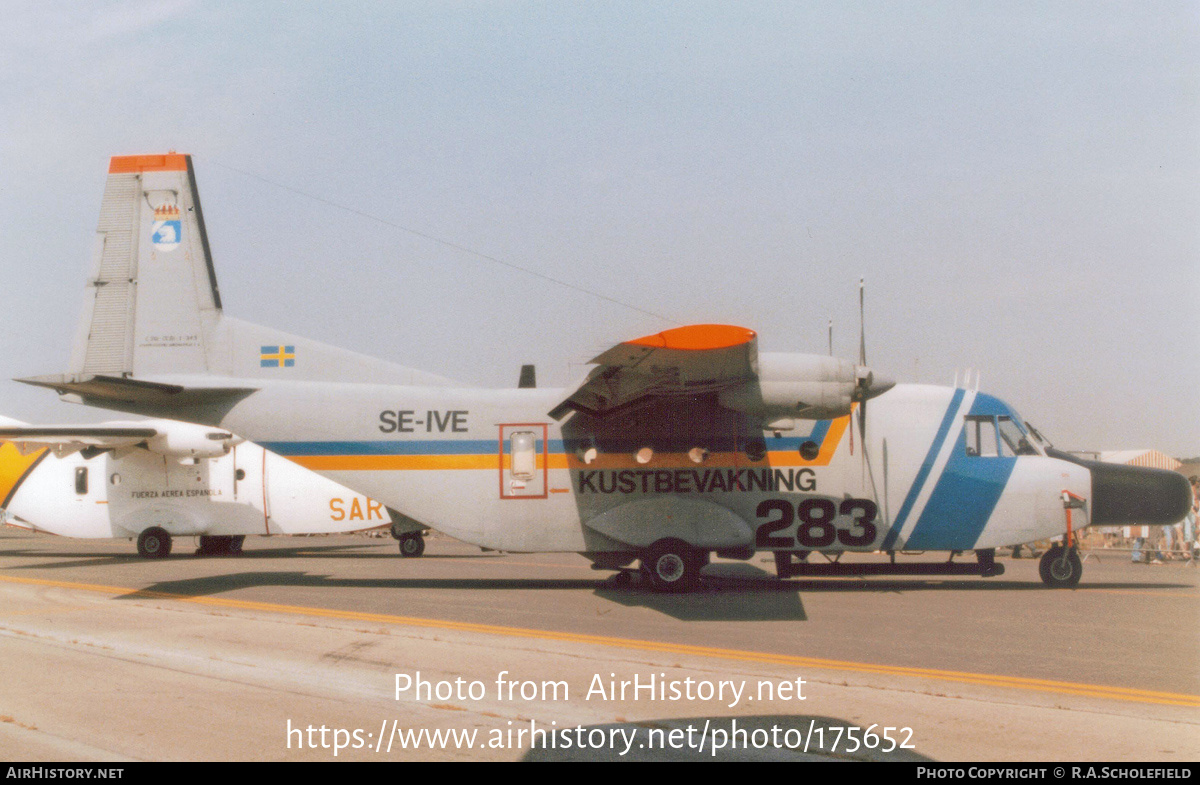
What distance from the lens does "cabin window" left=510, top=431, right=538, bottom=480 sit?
12.0 m

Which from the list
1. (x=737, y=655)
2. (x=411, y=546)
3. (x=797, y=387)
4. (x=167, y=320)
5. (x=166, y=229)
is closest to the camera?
(x=737, y=655)

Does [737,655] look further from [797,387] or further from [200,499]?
[200,499]

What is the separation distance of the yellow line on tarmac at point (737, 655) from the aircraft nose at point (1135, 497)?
22.0 ft

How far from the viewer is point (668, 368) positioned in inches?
381

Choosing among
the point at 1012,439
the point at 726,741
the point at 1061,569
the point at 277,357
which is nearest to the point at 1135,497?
the point at 1061,569

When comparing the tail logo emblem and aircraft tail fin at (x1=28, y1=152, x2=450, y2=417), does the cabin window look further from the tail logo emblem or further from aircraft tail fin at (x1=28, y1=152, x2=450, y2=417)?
the tail logo emblem

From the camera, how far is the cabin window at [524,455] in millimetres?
11984

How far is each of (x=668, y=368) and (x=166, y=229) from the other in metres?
7.63

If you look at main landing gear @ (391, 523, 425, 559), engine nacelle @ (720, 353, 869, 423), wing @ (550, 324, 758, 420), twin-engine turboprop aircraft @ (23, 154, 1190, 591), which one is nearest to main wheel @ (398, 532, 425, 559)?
main landing gear @ (391, 523, 425, 559)

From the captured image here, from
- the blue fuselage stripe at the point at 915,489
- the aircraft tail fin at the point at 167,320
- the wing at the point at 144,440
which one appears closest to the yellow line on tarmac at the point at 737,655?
the aircraft tail fin at the point at 167,320

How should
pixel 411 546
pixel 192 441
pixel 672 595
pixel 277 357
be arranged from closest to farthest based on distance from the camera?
pixel 672 595 < pixel 277 357 < pixel 192 441 < pixel 411 546

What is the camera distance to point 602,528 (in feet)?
38.8

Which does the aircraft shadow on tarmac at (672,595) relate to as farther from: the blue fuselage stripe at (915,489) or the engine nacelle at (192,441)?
the engine nacelle at (192,441)
